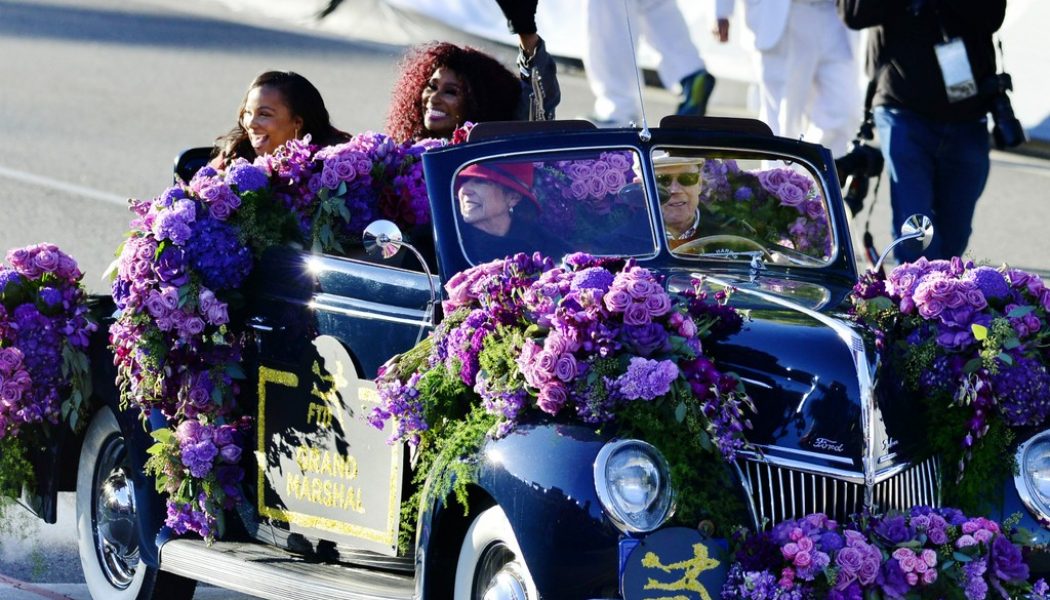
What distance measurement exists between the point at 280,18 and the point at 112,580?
13524 mm

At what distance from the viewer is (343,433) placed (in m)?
5.88

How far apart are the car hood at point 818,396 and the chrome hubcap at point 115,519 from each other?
8.27 ft

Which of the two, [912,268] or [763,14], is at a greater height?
[763,14]

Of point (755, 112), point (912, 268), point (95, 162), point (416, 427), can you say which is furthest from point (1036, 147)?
point (416, 427)

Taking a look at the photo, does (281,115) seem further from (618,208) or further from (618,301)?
(618,301)

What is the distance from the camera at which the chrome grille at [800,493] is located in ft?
16.4

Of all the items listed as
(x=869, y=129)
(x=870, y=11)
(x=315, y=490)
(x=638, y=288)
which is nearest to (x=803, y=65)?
(x=869, y=129)

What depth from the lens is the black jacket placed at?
924cm

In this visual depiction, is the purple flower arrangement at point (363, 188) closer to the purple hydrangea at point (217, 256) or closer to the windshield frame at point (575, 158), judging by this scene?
the purple hydrangea at point (217, 256)

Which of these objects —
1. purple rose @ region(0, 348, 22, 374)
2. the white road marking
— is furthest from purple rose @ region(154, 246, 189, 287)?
the white road marking

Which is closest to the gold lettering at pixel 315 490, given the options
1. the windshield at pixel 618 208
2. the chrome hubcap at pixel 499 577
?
the windshield at pixel 618 208

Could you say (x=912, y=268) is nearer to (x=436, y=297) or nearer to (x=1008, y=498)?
(x=1008, y=498)

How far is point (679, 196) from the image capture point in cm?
624

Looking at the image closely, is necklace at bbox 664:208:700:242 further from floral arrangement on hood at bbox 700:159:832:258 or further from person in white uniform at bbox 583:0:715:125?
person in white uniform at bbox 583:0:715:125
